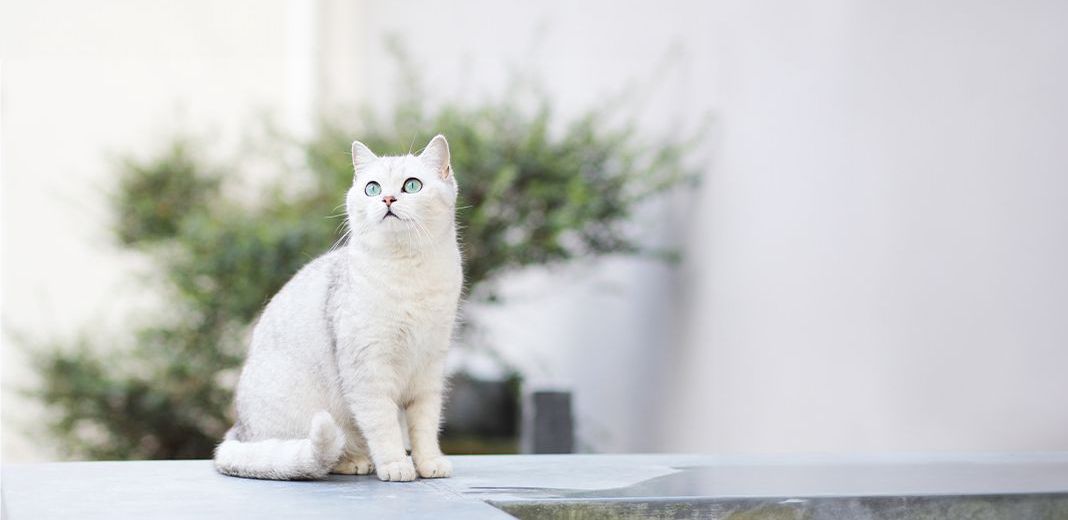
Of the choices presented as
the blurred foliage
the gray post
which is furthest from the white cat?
the blurred foliage

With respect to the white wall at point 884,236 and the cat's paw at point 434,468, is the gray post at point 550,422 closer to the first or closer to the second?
the white wall at point 884,236

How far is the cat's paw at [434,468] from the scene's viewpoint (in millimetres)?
1527

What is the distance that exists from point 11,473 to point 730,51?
224 centimetres

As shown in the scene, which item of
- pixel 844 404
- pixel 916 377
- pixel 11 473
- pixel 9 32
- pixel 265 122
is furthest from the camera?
pixel 9 32

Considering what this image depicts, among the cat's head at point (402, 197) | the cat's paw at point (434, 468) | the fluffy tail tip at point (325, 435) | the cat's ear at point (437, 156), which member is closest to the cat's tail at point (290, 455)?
the fluffy tail tip at point (325, 435)

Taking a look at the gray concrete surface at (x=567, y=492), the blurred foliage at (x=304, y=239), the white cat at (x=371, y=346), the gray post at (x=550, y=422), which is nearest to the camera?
the gray concrete surface at (x=567, y=492)

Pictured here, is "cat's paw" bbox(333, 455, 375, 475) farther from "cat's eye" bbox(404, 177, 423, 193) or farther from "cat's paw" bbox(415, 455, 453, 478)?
"cat's eye" bbox(404, 177, 423, 193)

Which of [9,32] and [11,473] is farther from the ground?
[9,32]

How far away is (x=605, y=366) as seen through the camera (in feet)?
13.3

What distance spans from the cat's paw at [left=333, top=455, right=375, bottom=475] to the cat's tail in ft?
0.27

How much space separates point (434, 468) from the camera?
153 cm

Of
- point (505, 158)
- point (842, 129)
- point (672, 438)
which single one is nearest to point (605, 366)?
point (672, 438)

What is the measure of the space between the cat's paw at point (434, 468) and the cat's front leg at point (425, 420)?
0.01m

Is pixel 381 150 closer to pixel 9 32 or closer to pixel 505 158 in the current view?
pixel 505 158
